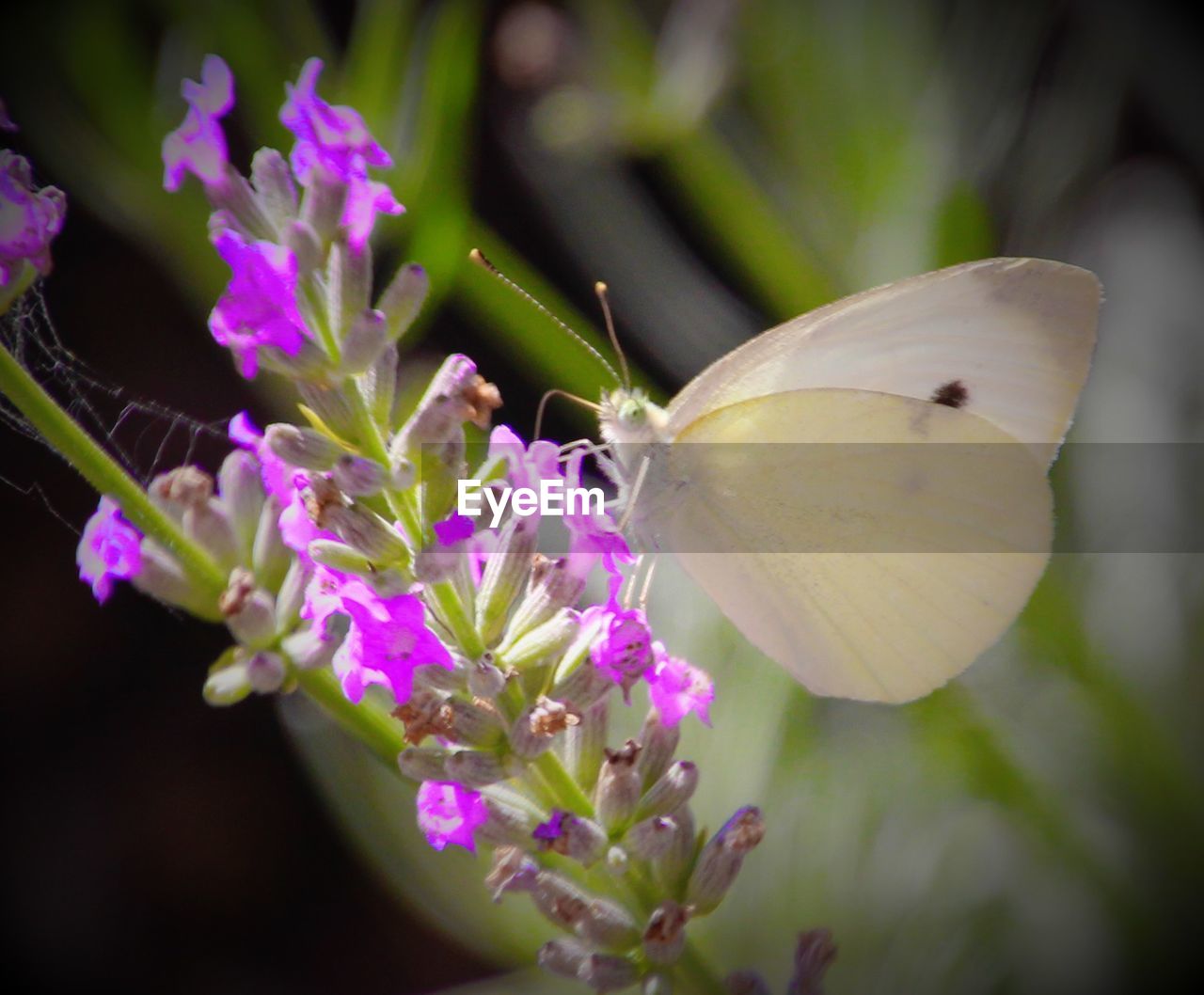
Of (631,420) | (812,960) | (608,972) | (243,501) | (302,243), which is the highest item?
(302,243)

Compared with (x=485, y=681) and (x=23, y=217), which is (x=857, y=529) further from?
(x=23, y=217)

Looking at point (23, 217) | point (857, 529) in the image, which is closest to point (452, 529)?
point (23, 217)

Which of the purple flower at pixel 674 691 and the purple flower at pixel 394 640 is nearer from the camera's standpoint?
the purple flower at pixel 394 640

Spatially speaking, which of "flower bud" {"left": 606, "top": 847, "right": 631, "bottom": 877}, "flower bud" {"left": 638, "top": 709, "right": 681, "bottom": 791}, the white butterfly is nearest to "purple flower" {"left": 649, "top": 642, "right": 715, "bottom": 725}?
"flower bud" {"left": 638, "top": 709, "right": 681, "bottom": 791}

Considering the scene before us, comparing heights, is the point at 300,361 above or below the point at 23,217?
below

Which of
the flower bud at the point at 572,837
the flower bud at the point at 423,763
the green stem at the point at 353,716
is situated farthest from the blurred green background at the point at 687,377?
the flower bud at the point at 572,837

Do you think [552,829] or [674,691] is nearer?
[552,829]

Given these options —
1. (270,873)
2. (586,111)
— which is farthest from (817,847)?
(586,111)

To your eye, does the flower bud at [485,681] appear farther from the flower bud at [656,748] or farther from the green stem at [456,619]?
the flower bud at [656,748]
